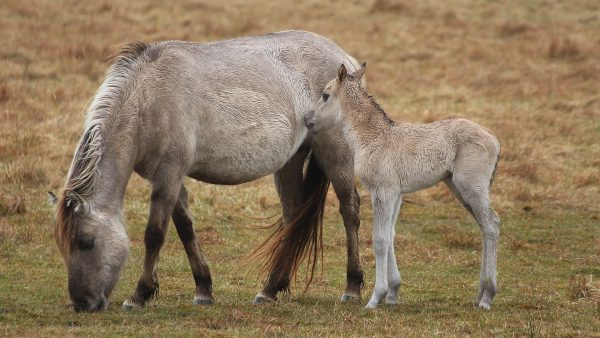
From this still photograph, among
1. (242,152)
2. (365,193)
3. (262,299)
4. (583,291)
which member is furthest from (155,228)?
(365,193)

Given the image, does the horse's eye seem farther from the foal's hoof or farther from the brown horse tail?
the brown horse tail

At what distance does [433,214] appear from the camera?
42.1 ft

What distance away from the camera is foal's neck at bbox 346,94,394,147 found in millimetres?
7902

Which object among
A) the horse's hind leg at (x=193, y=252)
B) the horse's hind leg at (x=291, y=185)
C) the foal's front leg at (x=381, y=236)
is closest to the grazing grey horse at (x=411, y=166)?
the foal's front leg at (x=381, y=236)

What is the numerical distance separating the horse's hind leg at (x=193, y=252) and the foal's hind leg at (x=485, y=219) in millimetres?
2287

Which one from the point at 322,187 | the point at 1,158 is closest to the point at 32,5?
the point at 1,158

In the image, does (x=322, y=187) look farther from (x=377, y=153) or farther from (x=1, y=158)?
(x=1, y=158)

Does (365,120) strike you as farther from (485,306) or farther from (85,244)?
(85,244)

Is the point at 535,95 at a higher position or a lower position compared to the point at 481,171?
lower

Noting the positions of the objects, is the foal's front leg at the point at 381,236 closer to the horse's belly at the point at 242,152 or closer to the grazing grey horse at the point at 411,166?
the grazing grey horse at the point at 411,166

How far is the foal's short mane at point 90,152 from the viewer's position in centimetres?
706

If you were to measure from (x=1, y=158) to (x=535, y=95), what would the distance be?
10723 millimetres

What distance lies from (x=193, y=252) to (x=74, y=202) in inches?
58.5

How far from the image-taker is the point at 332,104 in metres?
8.00
